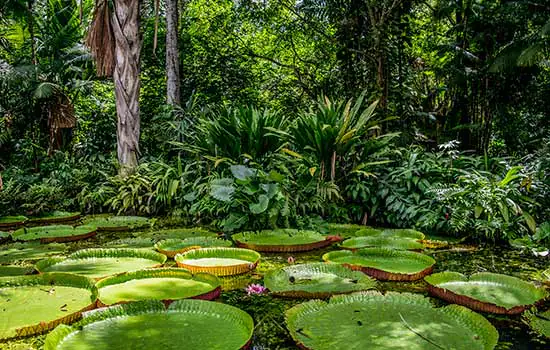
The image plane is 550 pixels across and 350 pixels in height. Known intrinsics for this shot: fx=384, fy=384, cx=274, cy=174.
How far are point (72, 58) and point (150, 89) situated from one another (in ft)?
5.43

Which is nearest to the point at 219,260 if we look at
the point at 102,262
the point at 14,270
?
the point at 102,262

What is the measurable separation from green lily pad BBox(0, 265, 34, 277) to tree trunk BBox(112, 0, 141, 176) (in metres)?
2.94

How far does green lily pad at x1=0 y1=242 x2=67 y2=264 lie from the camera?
9.10 ft

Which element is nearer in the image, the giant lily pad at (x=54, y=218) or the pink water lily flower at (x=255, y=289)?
the pink water lily flower at (x=255, y=289)

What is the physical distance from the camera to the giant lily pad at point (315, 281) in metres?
1.99

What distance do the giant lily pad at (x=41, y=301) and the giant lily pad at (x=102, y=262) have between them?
22cm

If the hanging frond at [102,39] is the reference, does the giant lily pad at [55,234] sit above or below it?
below

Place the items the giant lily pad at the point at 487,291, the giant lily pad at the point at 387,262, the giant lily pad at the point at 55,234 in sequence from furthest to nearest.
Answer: the giant lily pad at the point at 55,234
the giant lily pad at the point at 387,262
the giant lily pad at the point at 487,291

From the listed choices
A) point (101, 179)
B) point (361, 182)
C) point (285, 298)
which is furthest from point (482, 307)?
point (101, 179)

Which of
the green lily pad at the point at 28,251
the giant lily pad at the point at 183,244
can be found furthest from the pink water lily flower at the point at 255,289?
the green lily pad at the point at 28,251

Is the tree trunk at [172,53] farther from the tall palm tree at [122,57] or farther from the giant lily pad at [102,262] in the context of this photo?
the giant lily pad at [102,262]

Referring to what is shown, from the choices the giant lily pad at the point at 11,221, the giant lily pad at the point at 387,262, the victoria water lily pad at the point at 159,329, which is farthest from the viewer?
the giant lily pad at the point at 11,221

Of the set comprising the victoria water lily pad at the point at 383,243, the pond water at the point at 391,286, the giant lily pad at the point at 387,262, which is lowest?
the pond water at the point at 391,286

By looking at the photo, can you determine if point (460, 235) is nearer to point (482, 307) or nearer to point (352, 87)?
point (482, 307)
